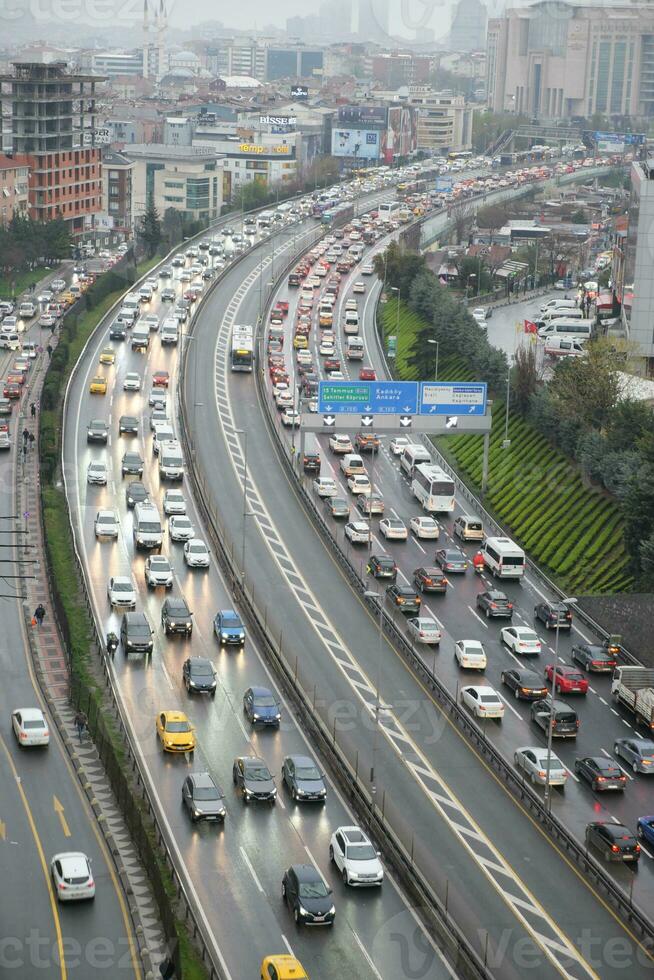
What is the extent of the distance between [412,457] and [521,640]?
61.2 ft

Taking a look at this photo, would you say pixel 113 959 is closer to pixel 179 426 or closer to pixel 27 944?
pixel 27 944

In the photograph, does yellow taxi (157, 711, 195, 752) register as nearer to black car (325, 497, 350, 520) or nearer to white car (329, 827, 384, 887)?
white car (329, 827, 384, 887)

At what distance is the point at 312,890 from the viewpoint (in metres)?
31.4

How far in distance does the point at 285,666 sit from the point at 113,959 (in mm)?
15844

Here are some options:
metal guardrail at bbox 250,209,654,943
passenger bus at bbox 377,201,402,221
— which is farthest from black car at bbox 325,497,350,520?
passenger bus at bbox 377,201,402,221

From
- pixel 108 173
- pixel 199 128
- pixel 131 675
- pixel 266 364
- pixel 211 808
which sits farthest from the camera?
pixel 199 128

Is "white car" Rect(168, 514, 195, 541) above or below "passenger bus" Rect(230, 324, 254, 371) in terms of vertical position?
below

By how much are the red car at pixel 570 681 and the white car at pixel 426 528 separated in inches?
530

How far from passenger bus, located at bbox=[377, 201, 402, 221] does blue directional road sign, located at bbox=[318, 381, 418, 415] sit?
263 feet

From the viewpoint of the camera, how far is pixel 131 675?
146 feet

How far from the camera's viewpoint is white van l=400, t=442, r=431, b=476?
64.3 m

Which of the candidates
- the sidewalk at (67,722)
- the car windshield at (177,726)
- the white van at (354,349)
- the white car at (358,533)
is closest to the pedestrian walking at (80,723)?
the sidewalk at (67,722)

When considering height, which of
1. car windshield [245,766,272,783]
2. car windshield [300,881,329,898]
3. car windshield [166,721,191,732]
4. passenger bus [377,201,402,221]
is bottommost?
car windshield [166,721,191,732]

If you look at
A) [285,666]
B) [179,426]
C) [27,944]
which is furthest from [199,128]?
[27,944]
